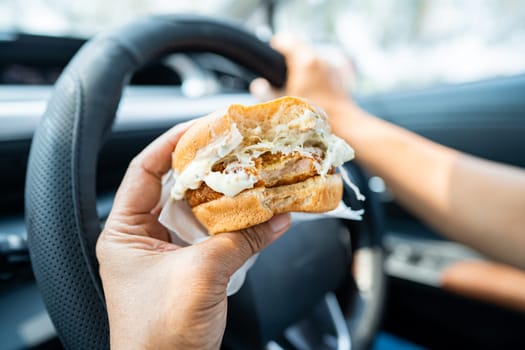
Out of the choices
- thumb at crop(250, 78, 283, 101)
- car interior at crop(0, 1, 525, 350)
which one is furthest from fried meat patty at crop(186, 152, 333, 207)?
thumb at crop(250, 78, 283, 101)

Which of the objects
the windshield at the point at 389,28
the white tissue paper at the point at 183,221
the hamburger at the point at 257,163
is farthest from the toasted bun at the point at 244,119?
the windshield at the point at 389,28

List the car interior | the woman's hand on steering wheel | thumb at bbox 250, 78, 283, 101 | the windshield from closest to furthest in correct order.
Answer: the woman's hand on steering wheel < the car interior < thumb at bbox 250, 78, 283, 101 < the windshield

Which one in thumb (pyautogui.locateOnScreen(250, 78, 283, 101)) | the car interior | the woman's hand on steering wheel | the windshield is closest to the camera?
the woman's hand on steering wheel

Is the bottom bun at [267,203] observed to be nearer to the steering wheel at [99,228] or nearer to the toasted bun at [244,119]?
the toasted bun at [244,119]

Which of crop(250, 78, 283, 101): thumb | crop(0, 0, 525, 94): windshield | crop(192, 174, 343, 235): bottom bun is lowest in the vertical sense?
crop(192, 174, 343, 235): bottom bun

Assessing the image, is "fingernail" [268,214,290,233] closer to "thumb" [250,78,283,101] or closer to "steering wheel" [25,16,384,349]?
"steering wheel" [25,16,384,349]

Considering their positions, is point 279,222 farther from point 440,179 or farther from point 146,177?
point 440,179
